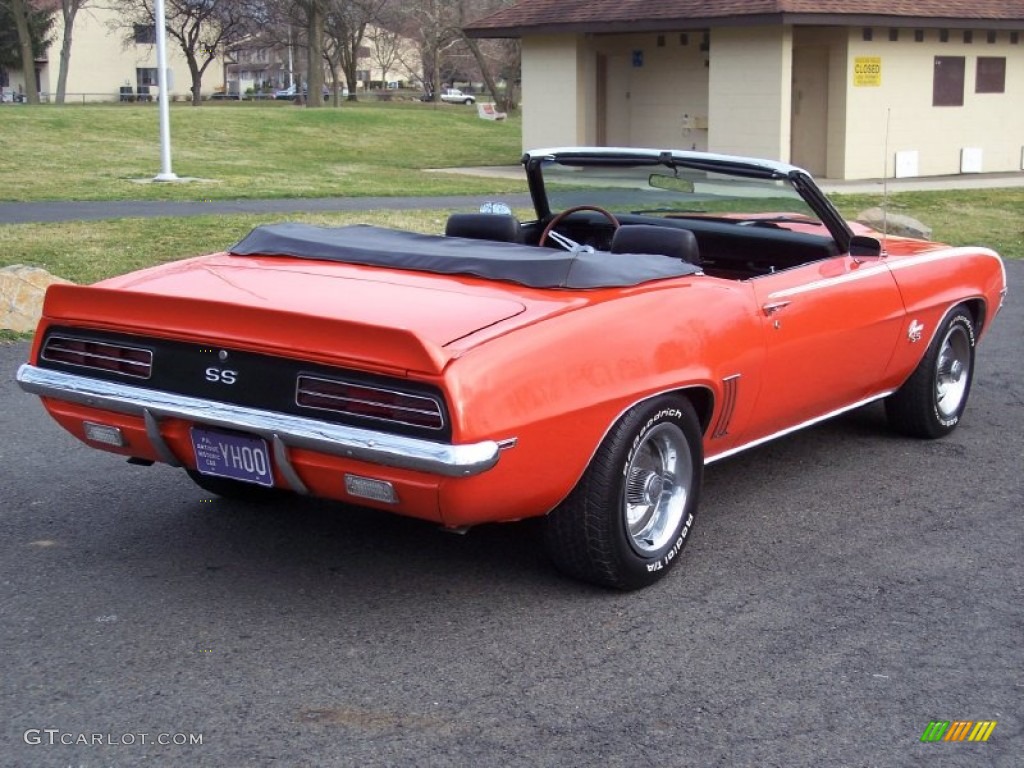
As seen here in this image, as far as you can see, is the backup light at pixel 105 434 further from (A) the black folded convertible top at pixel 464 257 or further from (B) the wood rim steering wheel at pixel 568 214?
(B) the wood rim steering wheel at pixel 568 214

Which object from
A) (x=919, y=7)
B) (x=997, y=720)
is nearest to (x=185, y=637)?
(x=997, y=720)

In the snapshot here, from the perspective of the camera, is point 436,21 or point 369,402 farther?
point 436,21

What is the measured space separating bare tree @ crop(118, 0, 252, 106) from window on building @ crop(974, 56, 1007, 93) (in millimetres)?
35941

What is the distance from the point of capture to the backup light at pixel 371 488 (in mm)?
3875

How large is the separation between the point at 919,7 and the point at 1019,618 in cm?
2019

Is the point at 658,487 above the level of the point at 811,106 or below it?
below

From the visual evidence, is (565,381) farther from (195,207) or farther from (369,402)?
(195,207)

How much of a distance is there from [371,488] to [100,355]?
45.8 inches

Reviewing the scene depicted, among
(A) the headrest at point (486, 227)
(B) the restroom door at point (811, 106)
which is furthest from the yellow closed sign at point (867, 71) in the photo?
(A) the headrest at point (486, 227)

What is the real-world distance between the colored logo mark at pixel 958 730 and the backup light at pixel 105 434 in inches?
104

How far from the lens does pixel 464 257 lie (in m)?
4.81

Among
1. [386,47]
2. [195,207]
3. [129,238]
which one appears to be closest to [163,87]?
[195,207]

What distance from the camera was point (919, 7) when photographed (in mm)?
22422

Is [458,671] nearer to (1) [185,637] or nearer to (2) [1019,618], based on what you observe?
(1) [185,637]
